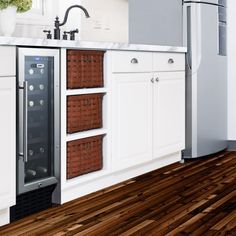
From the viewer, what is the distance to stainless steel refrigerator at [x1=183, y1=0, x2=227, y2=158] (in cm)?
458

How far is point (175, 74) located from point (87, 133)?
1.28 meters

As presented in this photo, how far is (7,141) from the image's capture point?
258 centimetres

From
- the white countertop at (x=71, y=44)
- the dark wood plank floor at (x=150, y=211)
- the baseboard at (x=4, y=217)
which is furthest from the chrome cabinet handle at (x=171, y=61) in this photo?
the baseboard at (x=4, y=217)

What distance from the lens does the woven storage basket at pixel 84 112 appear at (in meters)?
3.08

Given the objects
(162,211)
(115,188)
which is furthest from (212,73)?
(162,211)

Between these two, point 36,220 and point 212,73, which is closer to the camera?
point 36,220

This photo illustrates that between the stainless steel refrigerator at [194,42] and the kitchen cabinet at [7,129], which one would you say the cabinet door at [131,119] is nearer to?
the stainless steel refrigerator at [194,42]

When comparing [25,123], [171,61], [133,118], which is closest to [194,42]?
[171,61]

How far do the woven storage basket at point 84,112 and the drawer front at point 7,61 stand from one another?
528mm

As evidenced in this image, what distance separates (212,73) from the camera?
189 inches

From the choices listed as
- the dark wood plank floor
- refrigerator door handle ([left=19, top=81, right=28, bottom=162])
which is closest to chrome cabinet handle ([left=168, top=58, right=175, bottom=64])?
the dark wood plank floor

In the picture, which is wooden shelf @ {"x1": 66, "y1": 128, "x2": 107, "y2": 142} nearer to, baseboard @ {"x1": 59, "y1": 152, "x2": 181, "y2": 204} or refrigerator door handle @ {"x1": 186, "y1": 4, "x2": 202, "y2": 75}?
baseboard @ {"x1": 59, "y1": 152, "x2": 181, "y2": 204}

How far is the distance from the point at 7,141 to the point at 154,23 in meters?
2.45

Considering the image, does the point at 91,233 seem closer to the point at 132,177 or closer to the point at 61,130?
the point at 61,130
